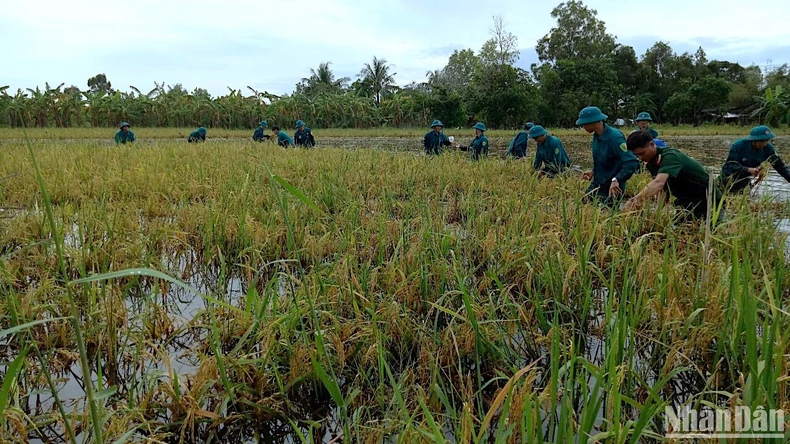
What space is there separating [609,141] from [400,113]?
21.9 metres

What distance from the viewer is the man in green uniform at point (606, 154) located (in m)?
5.09

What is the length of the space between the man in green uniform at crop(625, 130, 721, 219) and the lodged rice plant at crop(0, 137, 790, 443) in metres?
0.23

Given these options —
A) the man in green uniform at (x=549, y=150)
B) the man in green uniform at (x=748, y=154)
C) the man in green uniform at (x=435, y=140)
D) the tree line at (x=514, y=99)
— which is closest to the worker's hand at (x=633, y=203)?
the man in green uniform at (x=748, y=154)

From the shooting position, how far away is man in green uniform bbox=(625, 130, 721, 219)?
376 centimetres

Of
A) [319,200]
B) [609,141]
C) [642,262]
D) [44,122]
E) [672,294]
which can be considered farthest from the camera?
[44,122]

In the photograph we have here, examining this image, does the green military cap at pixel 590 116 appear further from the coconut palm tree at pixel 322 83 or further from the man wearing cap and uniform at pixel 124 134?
the coconut palm tree at pixel 322 83

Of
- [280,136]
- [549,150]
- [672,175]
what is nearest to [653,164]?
[672,175]

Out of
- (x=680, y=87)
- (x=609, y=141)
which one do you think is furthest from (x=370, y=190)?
(x=680, y=87)

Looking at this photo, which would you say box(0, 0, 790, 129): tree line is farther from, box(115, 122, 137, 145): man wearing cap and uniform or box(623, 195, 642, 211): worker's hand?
box(623, 195, 642, 211): worker's hand

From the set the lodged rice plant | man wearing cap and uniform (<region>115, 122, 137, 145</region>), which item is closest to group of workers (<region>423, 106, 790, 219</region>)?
the lodged rice plant

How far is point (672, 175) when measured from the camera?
373 centimetres

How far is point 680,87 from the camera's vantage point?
30.9 meters

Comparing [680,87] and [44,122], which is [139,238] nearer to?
[44,122]

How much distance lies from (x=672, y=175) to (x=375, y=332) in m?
2.79
